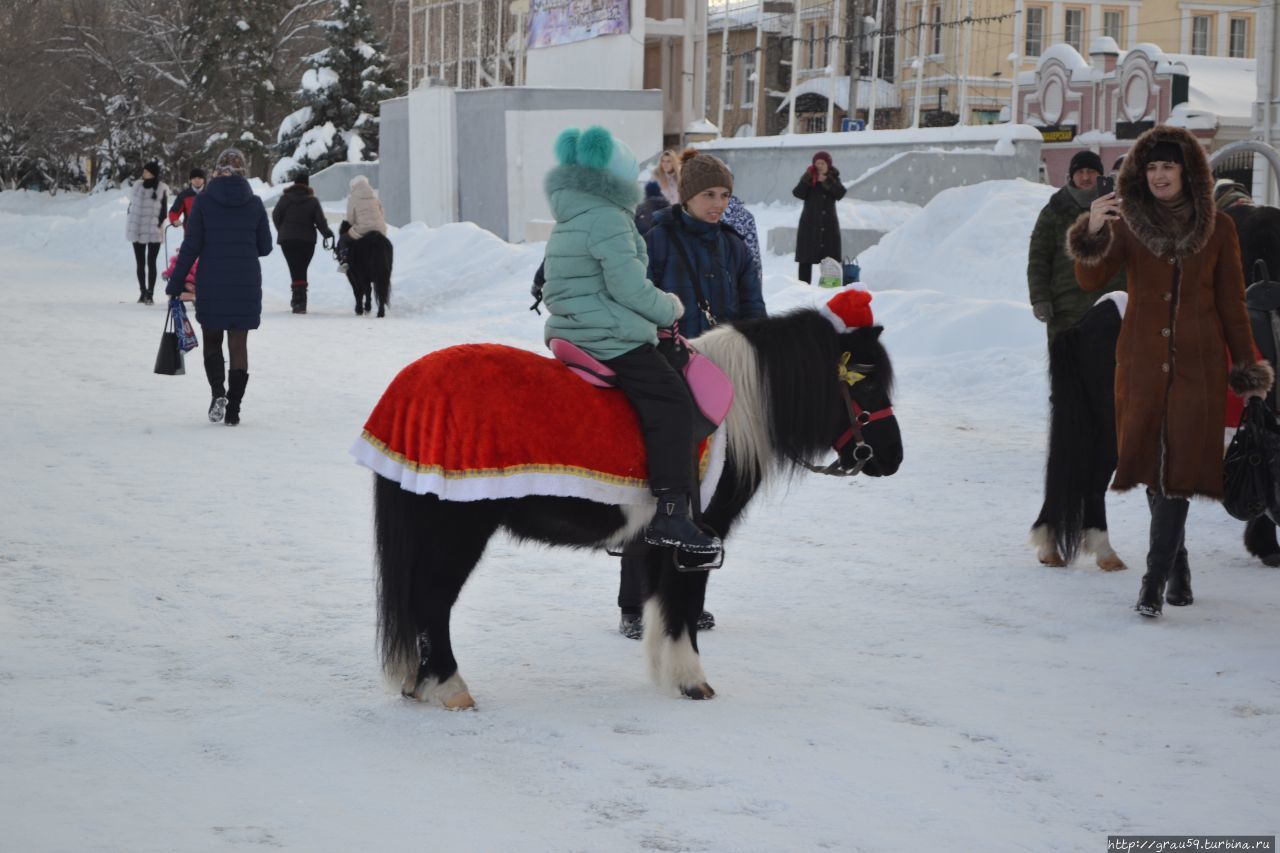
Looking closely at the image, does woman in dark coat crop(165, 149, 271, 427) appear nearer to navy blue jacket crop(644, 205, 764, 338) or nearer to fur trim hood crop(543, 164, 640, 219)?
Answer: navy blue jacket crop(644, 205, 764, 338)

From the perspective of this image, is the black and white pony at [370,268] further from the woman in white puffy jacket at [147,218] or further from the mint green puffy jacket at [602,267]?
the mint green puffy jacket at [602,267]

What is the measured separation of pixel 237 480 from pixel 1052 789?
5632mm

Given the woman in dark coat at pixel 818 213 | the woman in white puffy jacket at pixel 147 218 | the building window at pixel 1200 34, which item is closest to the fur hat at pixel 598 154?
the woman in dark coat at pixel 818 213

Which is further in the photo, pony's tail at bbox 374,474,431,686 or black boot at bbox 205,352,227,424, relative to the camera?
black boot at bbox 205,352,227,424

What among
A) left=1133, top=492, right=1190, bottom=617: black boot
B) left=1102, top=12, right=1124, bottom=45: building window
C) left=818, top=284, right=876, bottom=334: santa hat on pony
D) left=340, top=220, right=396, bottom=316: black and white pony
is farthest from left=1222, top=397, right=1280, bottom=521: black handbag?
left=1102, top=12, right=1124, bottom=45: building window

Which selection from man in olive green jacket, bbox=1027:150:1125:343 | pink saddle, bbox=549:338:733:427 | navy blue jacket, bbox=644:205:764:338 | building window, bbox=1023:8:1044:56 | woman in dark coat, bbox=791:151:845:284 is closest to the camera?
pink saddle, bbox=549:338:733:427

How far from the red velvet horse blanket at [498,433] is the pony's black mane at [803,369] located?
54 centimetres

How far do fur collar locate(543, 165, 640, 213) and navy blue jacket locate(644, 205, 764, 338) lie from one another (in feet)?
3.88

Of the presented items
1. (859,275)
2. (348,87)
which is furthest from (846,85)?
(859,275)

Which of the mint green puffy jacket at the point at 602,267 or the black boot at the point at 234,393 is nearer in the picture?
the mint green puffy jacket at the point at 602,267

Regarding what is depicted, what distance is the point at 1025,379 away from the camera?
12.1 meters

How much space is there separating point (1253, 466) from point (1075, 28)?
44.4 metres

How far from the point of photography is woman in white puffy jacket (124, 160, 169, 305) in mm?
19828

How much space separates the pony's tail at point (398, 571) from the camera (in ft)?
14.8
